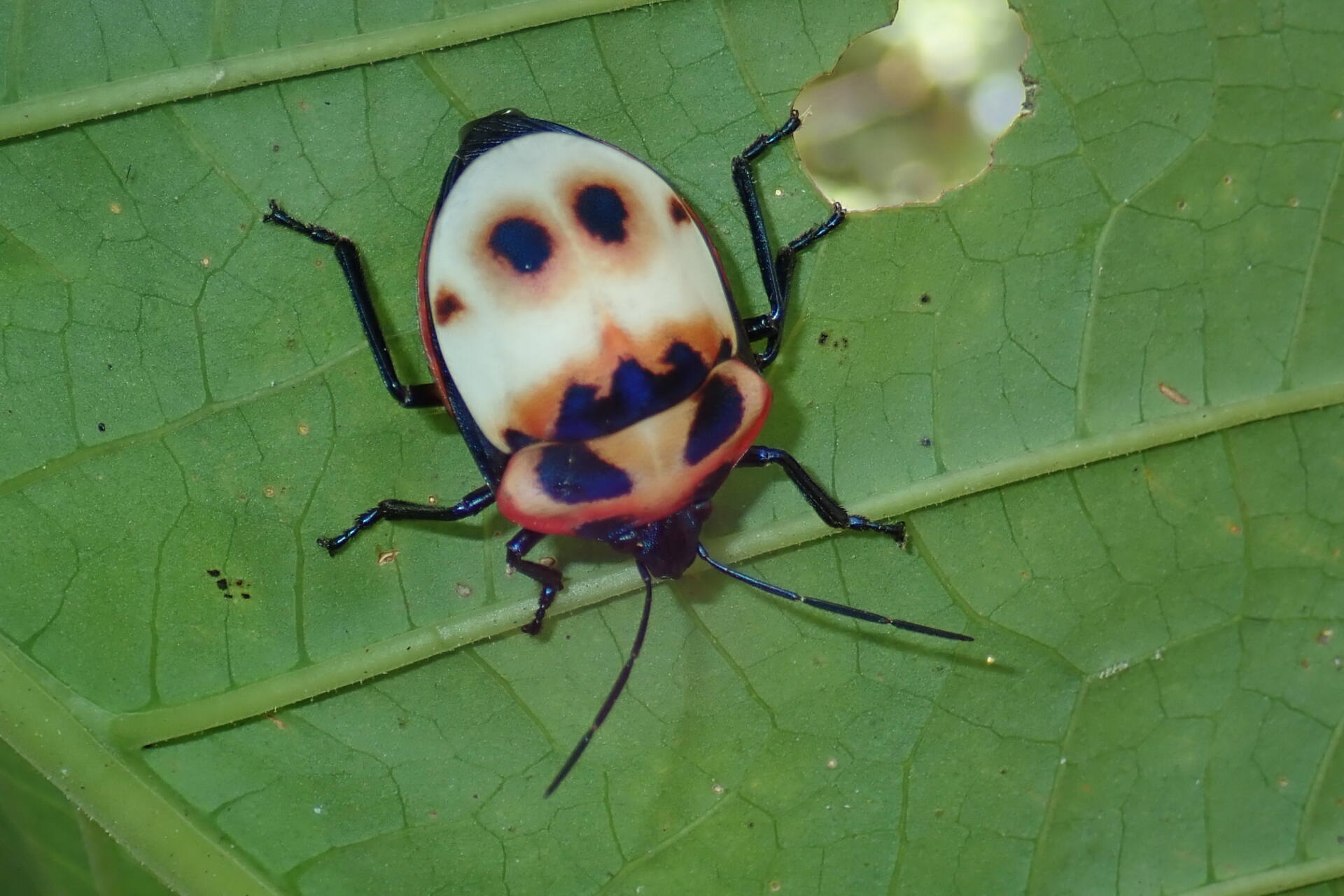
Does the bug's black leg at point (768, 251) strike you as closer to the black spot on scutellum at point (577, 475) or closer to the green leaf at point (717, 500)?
the green leaf at point (717, 500)

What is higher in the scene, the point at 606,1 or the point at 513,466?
the point at 606,1

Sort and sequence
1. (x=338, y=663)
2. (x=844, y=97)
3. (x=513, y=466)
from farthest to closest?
(x=844, y=97), (x=338, y=663), (x=513, y=466)

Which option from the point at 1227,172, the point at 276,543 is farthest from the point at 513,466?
the point at 1227,172

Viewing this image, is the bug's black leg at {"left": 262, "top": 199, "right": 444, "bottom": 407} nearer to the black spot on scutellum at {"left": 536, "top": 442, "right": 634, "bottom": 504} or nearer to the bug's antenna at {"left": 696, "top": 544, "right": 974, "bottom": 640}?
the black spot on scutellum at {"left": 536, "top": 442, "right": 634, "bottom": 504}

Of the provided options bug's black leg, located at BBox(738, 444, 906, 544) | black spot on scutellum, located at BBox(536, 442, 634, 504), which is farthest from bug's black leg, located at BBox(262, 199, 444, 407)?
bug's black leg, located at BBox(738, 444, 906, 544)

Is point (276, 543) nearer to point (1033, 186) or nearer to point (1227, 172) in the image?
point (1033, 186)

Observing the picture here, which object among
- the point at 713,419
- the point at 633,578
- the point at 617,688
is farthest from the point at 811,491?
the point at 617,688

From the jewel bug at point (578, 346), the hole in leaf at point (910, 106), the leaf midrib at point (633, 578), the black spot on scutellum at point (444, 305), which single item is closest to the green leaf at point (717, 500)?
the leaf midrib at point (633, 578)
